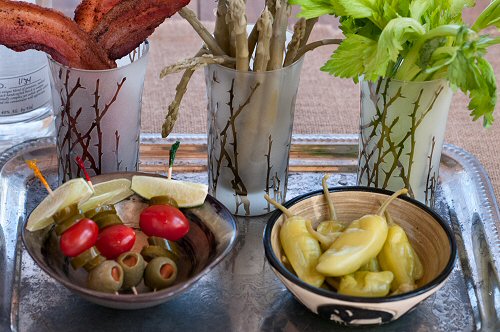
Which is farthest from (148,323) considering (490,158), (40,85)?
(490,158)

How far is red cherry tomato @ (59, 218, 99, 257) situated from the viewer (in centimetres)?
84

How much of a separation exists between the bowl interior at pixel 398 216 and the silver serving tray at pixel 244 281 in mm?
52

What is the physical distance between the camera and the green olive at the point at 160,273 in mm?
835

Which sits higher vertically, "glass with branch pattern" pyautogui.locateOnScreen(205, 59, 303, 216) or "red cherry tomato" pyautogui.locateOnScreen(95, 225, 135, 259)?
"glass with branch pattern" pyautogui.locateOnScreen(205, 59, 303, 216)

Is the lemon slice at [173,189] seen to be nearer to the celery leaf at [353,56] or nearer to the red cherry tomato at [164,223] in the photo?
the red cherry tomato at [164,223]

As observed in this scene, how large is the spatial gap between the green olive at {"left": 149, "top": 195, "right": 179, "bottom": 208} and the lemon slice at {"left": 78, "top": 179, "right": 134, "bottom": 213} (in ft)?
0.12

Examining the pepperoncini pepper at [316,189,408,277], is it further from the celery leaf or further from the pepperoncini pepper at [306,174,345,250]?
the celery leaf

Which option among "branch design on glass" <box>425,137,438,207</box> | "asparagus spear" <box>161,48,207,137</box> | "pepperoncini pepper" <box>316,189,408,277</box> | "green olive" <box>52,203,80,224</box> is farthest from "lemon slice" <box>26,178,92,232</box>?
"branch design on glass" <box>425,137,438,207</box>

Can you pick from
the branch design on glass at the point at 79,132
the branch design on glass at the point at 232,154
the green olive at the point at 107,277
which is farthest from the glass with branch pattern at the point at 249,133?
the green olive at the point at 107,277

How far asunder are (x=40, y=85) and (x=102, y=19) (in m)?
0.26

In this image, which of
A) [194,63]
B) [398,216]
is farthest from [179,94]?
[398,216]

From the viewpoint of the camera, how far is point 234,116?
95cm

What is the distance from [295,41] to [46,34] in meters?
0.25

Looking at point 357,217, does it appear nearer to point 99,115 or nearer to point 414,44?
point 414,44
